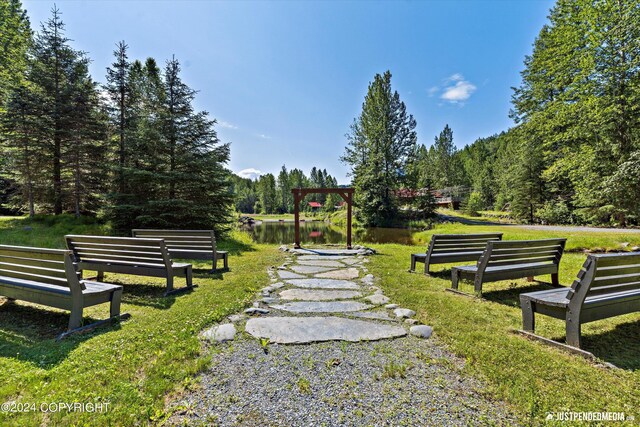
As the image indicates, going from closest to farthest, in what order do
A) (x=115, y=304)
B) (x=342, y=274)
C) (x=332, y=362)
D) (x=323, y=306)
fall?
(x=332, y=362)
(x=115, y=304)
(x=323, y=306)
(x=342, y=274)

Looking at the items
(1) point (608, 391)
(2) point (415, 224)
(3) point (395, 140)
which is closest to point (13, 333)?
(1) point (608, 391)

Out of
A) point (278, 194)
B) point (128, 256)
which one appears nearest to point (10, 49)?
point (128, 256)

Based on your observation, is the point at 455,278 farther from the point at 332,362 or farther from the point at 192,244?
the point at 192,244

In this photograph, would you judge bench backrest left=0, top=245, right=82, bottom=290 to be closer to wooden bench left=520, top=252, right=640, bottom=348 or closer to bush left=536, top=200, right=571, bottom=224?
wooden bench left=520, top=252, right=640, bottom=348

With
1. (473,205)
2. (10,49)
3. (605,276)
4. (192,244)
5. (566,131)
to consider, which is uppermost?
(10,49)

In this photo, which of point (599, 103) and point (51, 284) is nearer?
point (51, 284)

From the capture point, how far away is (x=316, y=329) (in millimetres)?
3258

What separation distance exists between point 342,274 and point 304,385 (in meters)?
4.05

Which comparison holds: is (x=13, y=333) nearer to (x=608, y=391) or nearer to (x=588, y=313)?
(x=608, y=391)

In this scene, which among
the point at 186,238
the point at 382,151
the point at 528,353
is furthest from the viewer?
the point at 382,151

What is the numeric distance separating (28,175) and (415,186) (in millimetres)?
28485

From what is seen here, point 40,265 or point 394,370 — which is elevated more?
point 40,265

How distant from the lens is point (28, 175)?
524 inches

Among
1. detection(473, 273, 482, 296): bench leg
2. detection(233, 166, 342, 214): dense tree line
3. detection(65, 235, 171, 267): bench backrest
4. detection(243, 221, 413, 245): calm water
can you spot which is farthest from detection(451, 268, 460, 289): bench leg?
detection(233, 166, 342, 214): dense tree line
